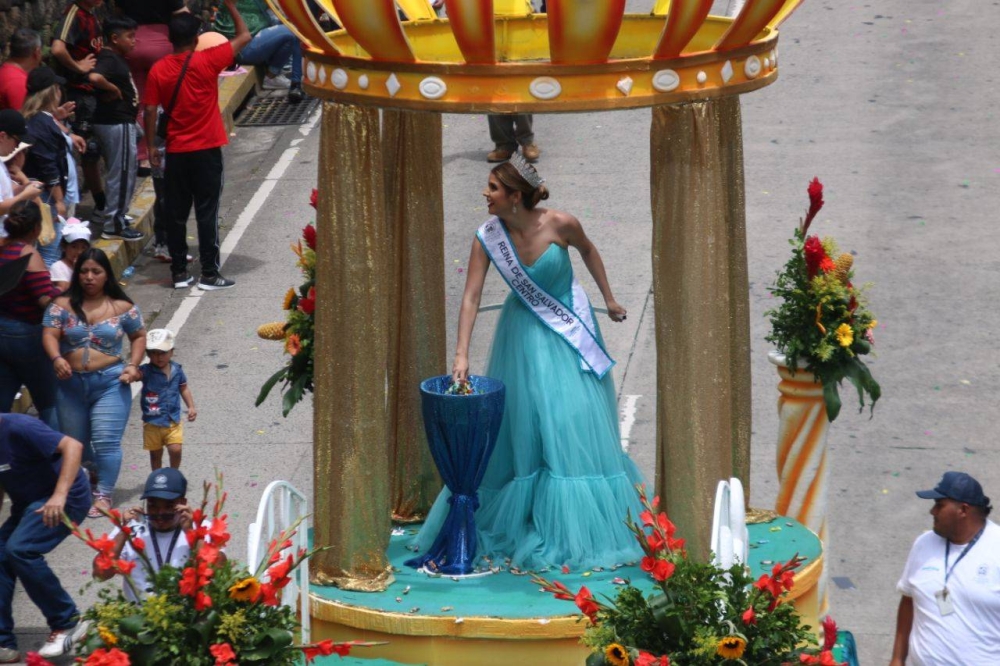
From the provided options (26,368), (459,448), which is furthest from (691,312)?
(26,368)

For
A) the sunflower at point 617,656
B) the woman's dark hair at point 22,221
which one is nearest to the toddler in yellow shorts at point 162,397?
the woman's dark hair at point 22,221

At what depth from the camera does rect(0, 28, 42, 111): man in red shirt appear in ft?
41.0

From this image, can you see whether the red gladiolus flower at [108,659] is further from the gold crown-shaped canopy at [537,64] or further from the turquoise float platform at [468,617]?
the gold crown-shaped canopy at [537,64]

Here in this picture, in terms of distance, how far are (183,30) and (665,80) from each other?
23.4 feet

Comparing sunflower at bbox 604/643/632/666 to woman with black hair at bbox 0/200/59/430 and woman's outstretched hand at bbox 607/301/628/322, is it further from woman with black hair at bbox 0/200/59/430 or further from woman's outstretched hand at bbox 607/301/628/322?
woman with black hair at bbox 0/200/59/430

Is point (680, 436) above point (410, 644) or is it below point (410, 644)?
above

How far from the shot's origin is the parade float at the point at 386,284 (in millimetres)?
6715

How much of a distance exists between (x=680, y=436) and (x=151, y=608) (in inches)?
98.3

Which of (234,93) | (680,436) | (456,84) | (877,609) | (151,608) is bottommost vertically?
(877,609)

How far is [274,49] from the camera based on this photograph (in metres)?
18.2

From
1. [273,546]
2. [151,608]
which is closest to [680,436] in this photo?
[273,546]

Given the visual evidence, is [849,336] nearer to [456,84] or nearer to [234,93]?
[456,84]

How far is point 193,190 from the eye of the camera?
13.5 metres

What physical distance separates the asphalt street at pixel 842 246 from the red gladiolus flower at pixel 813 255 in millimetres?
1854
